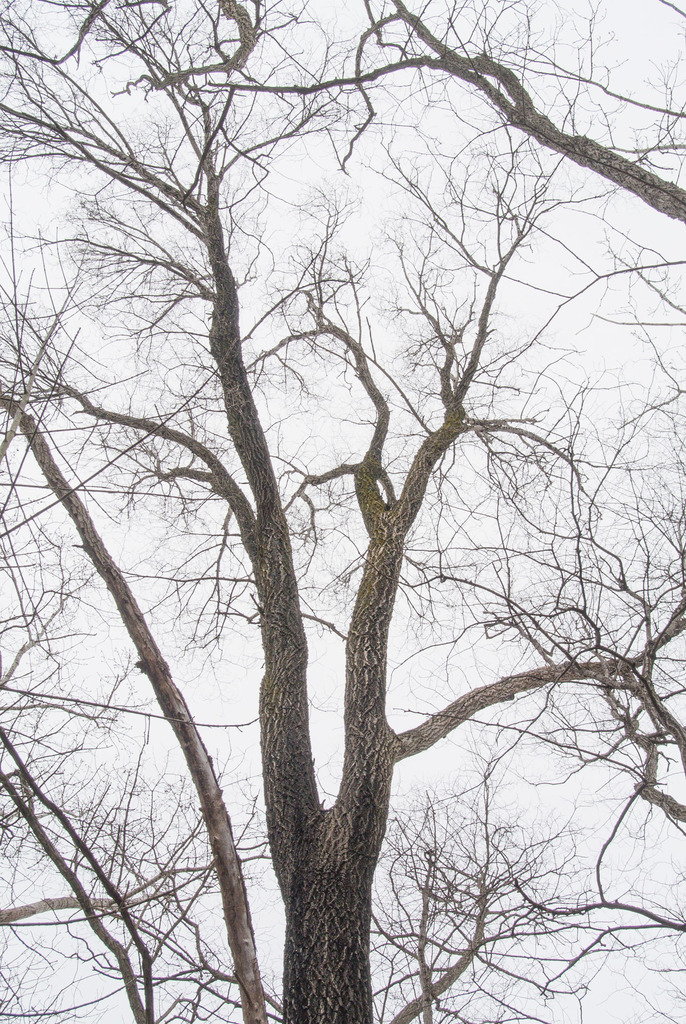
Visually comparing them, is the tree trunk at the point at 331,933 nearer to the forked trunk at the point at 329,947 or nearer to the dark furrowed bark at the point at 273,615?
the forked trunk at the point at 329,947

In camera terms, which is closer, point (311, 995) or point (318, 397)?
point (311, 995)

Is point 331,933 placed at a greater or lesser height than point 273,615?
lesser

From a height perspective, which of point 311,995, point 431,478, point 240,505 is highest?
point 431,478

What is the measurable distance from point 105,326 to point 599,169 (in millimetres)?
3477

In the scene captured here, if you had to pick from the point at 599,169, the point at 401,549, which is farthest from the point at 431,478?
the point at 599,169

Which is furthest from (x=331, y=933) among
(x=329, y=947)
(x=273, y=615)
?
(x=273, y=615)

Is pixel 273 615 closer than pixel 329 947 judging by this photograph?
No

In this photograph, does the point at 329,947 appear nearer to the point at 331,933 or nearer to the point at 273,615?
the point at 331,933

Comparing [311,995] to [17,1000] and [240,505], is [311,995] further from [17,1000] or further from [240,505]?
[240,505]

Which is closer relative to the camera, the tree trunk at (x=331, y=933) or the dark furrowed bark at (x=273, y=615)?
the tree trunk at (x=331, y=933)

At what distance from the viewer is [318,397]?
5488 millimetres

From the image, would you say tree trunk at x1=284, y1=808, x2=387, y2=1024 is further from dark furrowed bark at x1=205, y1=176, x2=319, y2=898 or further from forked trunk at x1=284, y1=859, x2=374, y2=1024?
dark furrowed bark at x1=205, y1=176, x2=319, y2=898

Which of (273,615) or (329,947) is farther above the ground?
(273,615)

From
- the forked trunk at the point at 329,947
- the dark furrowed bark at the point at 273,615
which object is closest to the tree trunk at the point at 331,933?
the forked trunk at the point at 329,947
